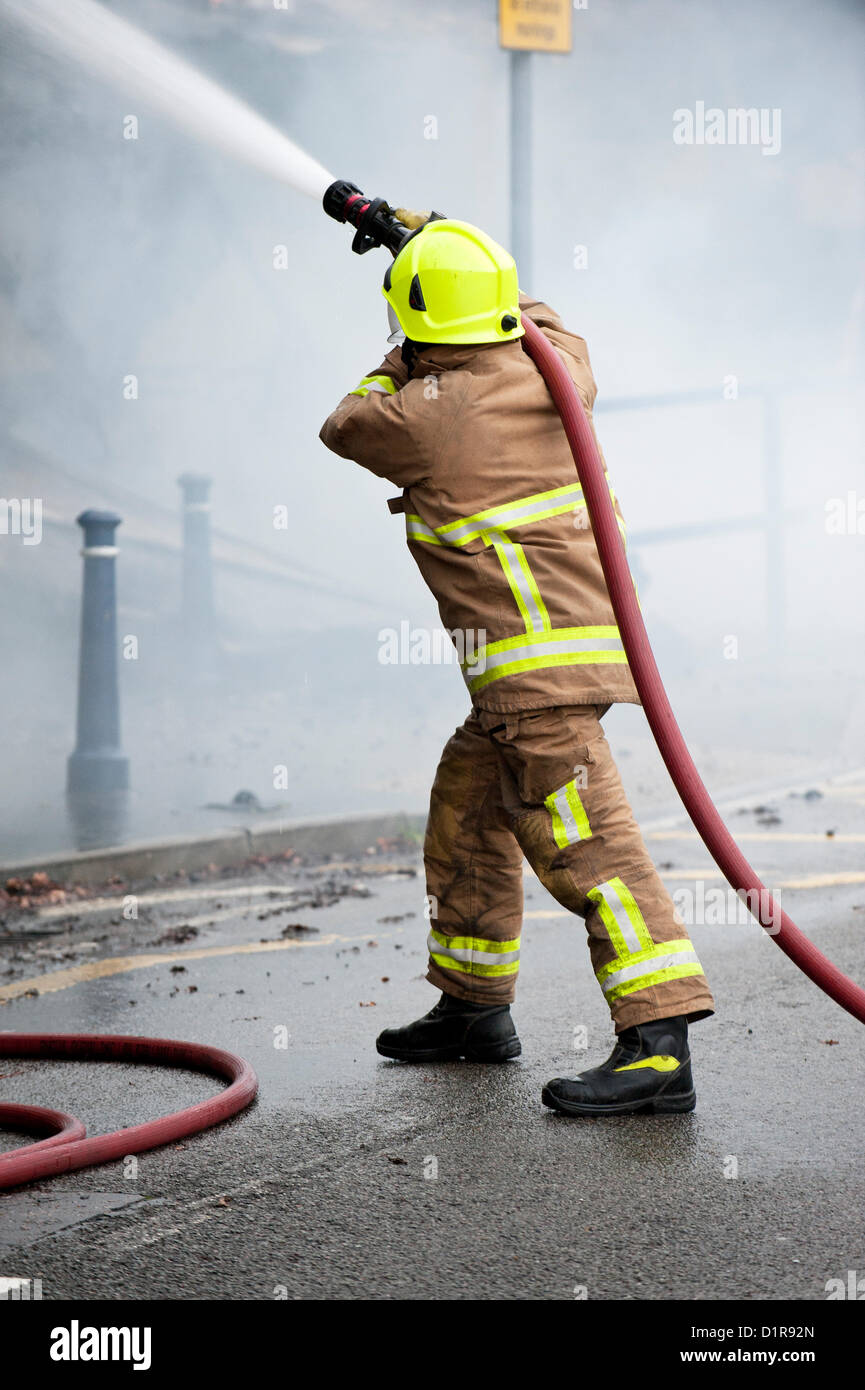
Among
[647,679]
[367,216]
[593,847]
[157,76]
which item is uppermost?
[157,76]

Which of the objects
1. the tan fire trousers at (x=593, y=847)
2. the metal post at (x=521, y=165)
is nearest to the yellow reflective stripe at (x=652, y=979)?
the tan fire trousers at (x=593, y=847)

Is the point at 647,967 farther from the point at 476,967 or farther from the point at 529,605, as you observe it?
the point at 529,605

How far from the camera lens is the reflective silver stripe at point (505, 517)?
11.0 feet

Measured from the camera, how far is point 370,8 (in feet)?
31.0

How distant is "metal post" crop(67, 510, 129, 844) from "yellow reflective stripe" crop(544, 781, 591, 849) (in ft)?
13.4

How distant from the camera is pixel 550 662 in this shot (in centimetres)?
333

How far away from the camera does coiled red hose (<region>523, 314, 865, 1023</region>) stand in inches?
121

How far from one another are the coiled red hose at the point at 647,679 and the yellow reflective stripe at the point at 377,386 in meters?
0.38

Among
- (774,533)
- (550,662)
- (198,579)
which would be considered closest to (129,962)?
(550,662)

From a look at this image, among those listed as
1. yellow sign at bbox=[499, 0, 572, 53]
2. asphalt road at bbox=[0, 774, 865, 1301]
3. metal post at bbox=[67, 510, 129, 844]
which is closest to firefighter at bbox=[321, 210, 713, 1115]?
asphalt road at bbox=[0, 774, 865, 1301]

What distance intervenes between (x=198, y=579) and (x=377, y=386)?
4.97 meters

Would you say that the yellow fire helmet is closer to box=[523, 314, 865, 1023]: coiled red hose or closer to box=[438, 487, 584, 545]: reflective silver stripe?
box=[523, 314, 865, 1023]: coiled red hose

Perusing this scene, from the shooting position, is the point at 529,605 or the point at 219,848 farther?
the point at 219,848

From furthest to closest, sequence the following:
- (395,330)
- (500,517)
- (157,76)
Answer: (157,76) < (395,330) < (500,517)
